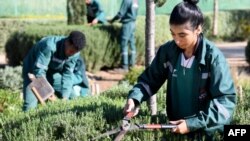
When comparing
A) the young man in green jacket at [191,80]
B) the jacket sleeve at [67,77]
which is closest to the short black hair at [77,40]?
the jacket sleeve at [67,77]

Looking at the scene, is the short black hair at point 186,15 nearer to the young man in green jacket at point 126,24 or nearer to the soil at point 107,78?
the soil at point 107,78

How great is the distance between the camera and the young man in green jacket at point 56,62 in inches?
233

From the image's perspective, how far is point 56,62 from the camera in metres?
6.21

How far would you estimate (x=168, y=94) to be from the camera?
3.62m

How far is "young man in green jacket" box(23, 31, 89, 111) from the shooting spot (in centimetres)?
591

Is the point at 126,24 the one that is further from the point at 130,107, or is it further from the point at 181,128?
the point at 181,128

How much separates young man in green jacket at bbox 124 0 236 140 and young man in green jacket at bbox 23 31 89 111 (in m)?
2.37

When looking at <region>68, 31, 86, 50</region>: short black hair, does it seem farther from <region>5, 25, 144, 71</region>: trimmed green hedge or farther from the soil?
<region>5, 25, 144, 71</region>: trimmed green hedge

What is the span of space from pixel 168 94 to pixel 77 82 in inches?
122

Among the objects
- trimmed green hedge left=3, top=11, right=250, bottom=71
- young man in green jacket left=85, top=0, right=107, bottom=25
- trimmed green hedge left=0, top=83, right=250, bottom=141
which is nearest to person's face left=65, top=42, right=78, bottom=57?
trimmed green hedge left=0, top=83, right=250, bottom=141

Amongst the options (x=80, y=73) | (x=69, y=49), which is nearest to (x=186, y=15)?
(x=69, y=49)

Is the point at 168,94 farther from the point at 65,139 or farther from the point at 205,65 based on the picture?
the point at 65,139

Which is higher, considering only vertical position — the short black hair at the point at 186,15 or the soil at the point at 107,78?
the short black hair at the point at 186,15

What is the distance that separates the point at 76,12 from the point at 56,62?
743 centimetres
